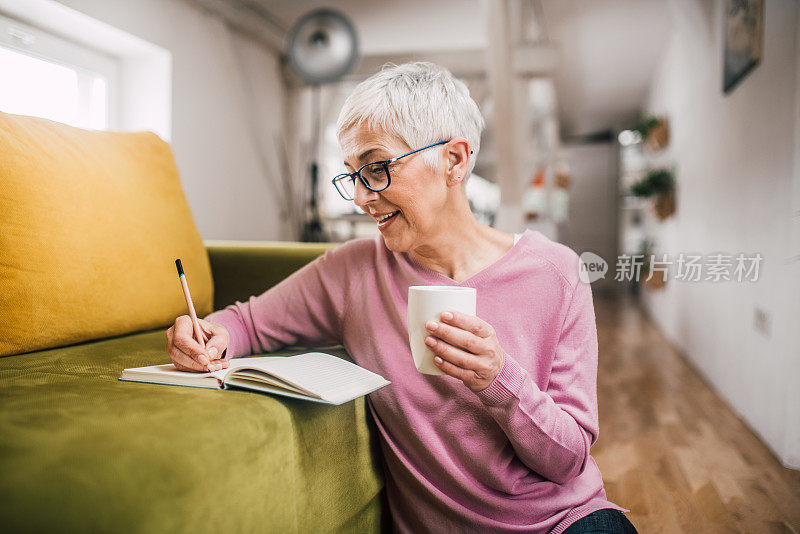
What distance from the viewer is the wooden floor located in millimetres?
1585

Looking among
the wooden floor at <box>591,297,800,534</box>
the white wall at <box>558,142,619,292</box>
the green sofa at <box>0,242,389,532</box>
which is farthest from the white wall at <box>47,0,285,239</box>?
the white wall at <box>558,142,619,292</box>

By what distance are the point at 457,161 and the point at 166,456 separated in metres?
0.63

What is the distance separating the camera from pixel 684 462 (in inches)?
78.7

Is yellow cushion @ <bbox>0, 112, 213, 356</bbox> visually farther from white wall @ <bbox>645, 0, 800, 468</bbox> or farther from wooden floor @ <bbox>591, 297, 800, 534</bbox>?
white wall @ <bbox>645, 0, 800, 468</bbox>

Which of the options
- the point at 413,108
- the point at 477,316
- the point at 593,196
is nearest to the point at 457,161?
the point at 413,108

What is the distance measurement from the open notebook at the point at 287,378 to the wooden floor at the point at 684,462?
114 centimetres

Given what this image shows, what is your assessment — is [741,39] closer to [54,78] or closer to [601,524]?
[601,524]

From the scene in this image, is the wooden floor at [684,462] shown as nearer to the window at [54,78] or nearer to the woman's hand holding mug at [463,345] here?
the woman's hand holding mug at [463,345]

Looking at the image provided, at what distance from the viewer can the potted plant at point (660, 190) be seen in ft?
15.3

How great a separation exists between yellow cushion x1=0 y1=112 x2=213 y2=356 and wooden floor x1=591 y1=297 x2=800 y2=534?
4.71 feet

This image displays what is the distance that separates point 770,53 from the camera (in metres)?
2.18

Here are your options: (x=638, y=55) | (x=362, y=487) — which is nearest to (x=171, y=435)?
(x=362, y=487)

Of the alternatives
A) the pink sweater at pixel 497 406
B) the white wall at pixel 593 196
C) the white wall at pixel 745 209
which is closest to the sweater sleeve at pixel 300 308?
the pink sweater at pixel 497 406

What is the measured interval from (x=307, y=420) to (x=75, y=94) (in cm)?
333
